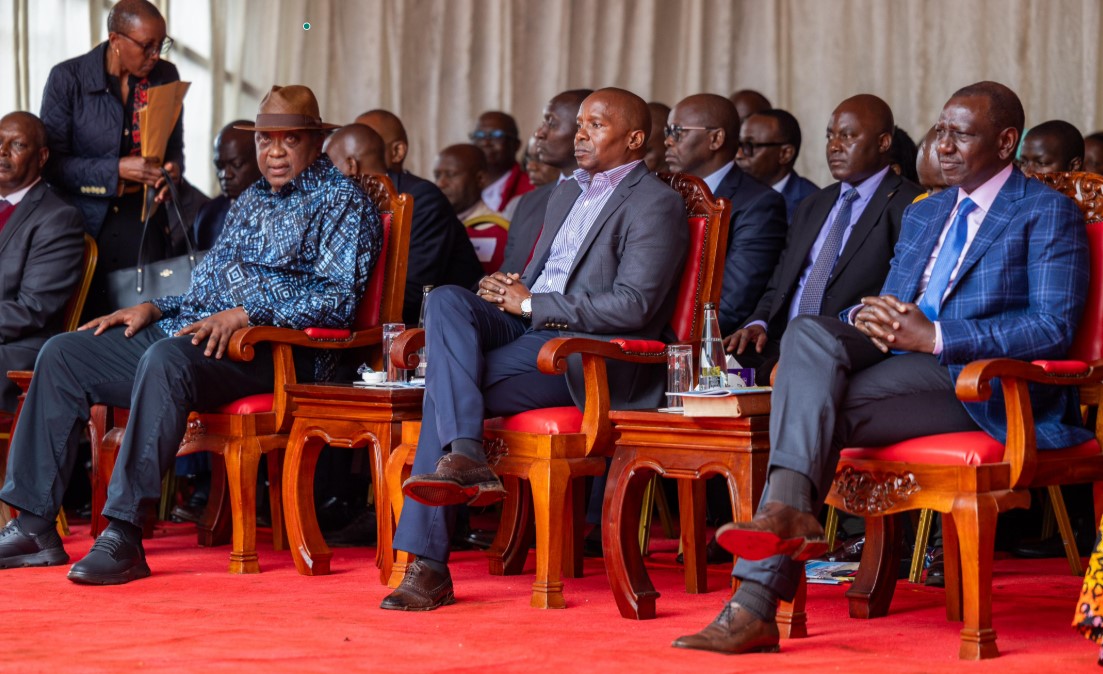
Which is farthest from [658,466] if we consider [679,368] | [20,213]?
[20,213]

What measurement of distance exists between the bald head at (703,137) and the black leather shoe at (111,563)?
99.9 inches

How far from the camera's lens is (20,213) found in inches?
211


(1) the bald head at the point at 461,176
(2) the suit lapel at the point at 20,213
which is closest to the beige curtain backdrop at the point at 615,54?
(1) the bald head at the point at 461,176

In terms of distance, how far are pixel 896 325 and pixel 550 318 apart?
1.06 meters

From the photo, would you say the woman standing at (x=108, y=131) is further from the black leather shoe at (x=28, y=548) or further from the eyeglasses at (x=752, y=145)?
the eyeglasses at (x=752, y=145)

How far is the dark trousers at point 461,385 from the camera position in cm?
383

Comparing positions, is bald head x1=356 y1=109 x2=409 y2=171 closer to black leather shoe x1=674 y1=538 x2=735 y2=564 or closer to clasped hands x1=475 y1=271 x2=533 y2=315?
clasped hands x1=475 y1=271 x2=533 y2=315

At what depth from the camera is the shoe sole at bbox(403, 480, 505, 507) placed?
3.60 metres

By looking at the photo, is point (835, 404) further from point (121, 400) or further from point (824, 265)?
point (121, 400)

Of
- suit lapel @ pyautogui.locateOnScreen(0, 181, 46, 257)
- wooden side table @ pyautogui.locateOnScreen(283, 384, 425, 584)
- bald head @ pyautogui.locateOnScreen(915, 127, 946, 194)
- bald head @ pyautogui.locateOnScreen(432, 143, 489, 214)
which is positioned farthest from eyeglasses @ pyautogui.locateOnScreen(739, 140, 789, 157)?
suit lapel @ pyautogui.locateOnScreen(0, 181, 46, 257)

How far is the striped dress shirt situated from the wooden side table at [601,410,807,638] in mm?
716

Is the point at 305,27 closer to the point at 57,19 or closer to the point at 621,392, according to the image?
the point at 57,19

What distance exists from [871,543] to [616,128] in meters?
1.45

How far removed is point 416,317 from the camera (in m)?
5.54
